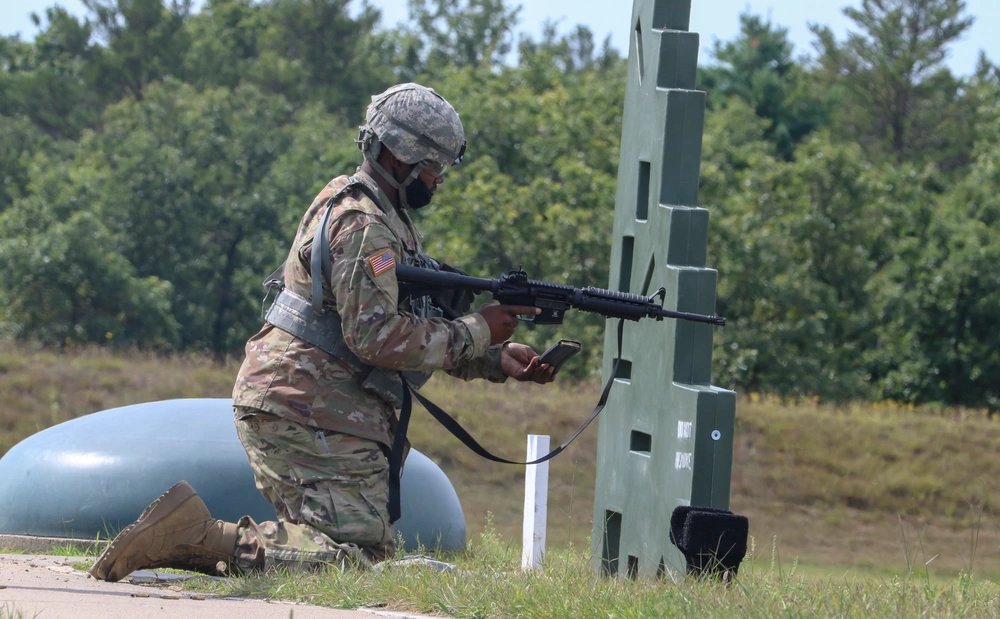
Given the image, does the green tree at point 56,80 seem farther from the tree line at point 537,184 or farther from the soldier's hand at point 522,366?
the soldier's hand at point 522,366

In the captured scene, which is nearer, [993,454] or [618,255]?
[618,255]

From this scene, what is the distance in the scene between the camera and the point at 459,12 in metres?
71.5

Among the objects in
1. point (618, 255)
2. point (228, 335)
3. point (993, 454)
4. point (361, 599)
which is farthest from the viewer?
point (228, 335)

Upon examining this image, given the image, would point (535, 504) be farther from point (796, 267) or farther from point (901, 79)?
point (901, 79)

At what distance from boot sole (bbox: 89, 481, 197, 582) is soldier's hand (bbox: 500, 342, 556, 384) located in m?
1.21

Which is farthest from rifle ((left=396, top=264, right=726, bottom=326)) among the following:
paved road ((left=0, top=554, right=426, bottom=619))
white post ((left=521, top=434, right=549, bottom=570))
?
paved road ((left=0, top=554, right=426, bottom=619))

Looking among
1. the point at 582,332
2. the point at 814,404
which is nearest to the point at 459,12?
the point at 582,332

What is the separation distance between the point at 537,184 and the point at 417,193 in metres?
32.1

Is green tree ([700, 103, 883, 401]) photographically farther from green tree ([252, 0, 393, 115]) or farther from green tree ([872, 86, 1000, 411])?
green tree ([252, 0, 393, 115])

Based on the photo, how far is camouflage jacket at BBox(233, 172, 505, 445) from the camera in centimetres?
532

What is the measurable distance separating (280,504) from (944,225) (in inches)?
1491

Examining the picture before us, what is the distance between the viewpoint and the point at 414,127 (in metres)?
5.57

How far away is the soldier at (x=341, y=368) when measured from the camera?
5340mm

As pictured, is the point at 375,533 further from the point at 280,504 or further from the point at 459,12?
the point at 459,12
